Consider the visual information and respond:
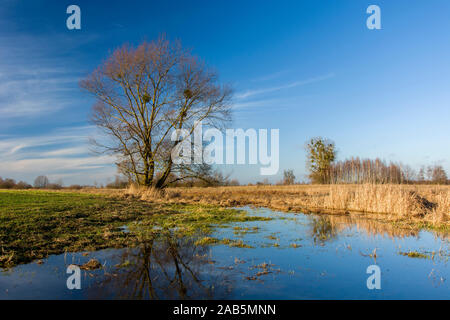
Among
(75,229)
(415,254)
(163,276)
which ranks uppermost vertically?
(75,229)

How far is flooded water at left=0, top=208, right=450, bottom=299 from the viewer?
4.02 metres

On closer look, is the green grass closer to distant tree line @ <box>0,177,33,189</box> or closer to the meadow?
the meadow

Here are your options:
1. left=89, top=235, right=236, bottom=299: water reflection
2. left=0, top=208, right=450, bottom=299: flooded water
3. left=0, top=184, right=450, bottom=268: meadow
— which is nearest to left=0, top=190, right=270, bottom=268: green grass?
left=0, top=184, right=450, bottom=268: meadow

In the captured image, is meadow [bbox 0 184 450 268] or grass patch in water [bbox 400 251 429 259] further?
meadow [bbox 0 184 450 268]

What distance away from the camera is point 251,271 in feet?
16.3

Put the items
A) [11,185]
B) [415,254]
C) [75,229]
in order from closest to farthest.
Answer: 1. [415,254]
2. [75,229]
3. [11,185]

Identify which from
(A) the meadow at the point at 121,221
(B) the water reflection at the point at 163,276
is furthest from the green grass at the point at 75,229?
(B) the water reflection at the point at 163,276

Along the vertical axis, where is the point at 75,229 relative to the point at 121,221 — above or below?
above

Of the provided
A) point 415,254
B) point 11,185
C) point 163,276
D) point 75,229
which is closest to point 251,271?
point 163,276

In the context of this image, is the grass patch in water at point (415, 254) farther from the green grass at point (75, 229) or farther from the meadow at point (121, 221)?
the green grass at point (75, 229)

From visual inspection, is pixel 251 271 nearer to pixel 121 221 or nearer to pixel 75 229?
pixel 75 229

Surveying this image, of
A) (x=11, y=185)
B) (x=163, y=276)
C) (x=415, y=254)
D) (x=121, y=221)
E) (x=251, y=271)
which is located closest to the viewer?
(x=163, y=276)

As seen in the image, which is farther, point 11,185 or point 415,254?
point 11,185
